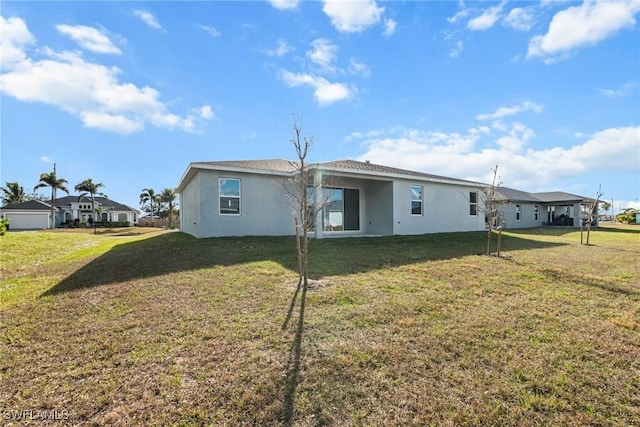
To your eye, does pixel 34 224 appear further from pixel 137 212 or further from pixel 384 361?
pixel 384 361

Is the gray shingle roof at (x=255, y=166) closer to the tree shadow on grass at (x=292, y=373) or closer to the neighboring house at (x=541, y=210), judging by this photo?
the tree shadow on grass at (x=292, y=373)

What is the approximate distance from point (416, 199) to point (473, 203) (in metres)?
5.09

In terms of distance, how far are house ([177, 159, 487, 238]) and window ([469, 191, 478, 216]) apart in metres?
0.06

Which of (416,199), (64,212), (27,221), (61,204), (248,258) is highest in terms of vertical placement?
(61,204)

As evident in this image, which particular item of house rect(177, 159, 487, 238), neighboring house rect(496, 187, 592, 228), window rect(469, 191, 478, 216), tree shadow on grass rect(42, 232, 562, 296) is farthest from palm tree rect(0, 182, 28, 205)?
neighboring house rect(496, 187, 592, 228)

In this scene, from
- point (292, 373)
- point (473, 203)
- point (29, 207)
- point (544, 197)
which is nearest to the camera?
point (292, 373)

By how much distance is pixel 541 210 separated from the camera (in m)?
30.1

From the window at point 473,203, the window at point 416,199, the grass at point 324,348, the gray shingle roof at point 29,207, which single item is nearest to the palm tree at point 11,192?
the gray shingle roof at point 29,207

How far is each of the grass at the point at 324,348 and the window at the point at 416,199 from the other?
9086 millimetres

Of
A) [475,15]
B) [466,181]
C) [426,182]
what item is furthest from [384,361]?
[466,181]

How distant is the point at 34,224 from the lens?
117 feet

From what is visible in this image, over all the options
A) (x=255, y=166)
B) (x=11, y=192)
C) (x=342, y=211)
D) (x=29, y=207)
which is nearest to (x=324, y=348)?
(x=255, y=166)

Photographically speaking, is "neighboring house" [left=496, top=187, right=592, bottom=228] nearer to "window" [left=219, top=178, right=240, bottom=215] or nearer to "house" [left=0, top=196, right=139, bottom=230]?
"window" [left=219, top=178, right=240, bottom=215]

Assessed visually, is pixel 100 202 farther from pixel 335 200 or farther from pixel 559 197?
pixel 559 197
